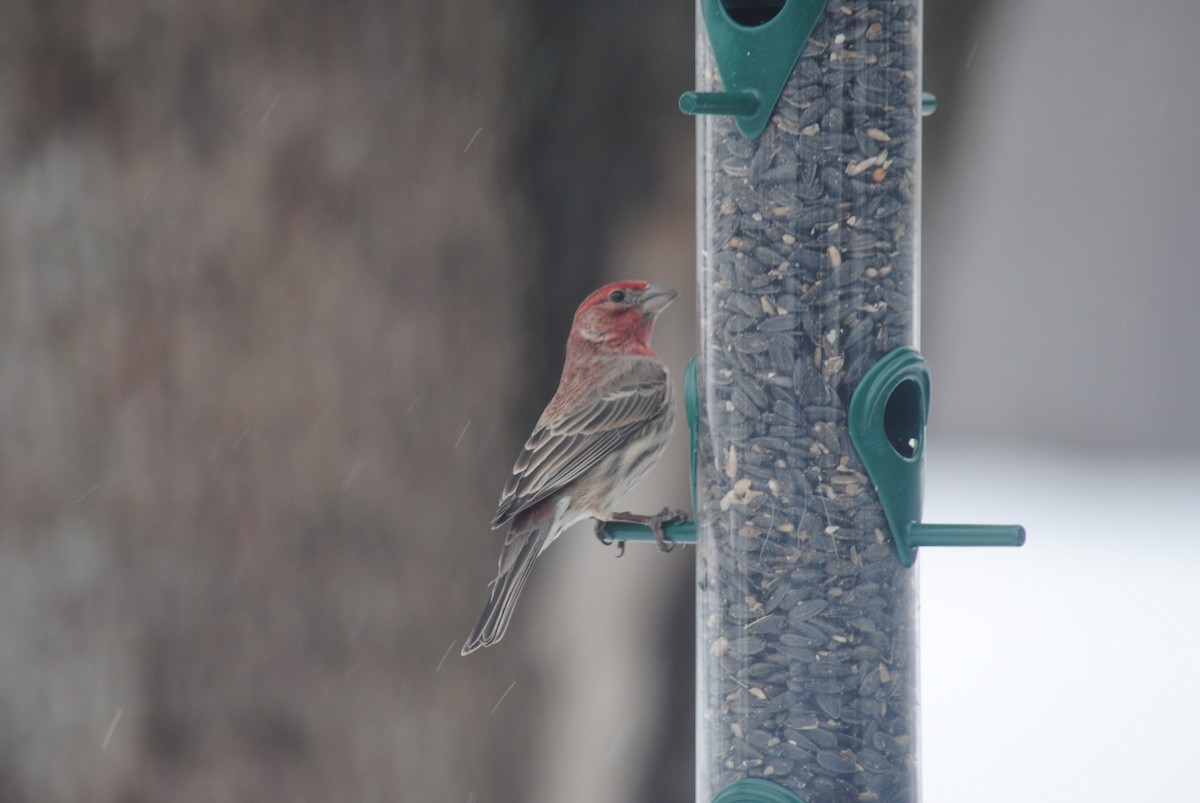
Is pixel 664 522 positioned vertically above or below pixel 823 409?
below

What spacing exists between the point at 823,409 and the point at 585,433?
1139 millimetres

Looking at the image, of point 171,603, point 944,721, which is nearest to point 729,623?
point 171,603

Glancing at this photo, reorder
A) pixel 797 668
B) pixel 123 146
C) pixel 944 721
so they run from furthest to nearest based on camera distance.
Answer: pixel 944 721, pixel 123 146, pixel 797 668

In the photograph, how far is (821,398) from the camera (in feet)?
9.32

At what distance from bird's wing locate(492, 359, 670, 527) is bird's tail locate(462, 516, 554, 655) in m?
0.10

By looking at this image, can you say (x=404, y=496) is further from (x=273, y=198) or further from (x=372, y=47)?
(x=372, y=47)

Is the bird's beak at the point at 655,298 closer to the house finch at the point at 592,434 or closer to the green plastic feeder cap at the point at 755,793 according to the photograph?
the house finch at the point at 592,434

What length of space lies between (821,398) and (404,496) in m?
1.52

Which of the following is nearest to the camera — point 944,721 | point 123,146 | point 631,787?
point 123,146

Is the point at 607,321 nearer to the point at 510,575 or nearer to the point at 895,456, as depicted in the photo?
the point at 510,575

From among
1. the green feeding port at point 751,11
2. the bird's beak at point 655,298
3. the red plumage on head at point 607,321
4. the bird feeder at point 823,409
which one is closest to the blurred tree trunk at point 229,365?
the red plumage on head at point 607,321

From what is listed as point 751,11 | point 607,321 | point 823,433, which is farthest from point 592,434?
point 751,11

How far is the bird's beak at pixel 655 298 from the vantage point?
156 inches

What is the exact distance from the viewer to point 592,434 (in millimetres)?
3877
